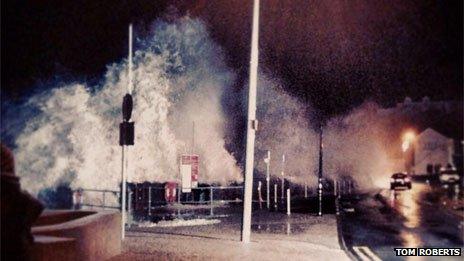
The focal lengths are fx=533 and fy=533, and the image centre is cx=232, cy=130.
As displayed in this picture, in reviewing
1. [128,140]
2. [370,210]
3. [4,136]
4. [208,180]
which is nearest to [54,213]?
[128,140]

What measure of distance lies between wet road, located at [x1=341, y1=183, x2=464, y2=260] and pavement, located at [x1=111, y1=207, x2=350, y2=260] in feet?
2.70

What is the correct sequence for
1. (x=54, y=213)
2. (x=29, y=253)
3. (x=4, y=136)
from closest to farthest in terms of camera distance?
(x=29, y=253) → (x=54, y=213) → (x=4, y=136)

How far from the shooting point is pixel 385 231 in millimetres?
16281

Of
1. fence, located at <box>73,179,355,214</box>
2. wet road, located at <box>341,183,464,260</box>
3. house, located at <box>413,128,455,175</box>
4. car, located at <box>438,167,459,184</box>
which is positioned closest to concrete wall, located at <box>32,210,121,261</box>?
wet road, located at <box>341,183,464,260</box>

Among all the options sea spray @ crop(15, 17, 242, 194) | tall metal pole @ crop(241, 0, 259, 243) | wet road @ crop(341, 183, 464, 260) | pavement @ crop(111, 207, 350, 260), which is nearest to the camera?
pavement @ crop(111, 207, 350, 260)

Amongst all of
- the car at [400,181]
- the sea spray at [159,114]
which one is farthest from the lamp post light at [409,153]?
the sea spray at [159,114]

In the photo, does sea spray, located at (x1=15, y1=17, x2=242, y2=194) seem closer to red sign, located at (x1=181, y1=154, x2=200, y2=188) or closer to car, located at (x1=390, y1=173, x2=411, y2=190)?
red sign, located at (x1=181, y1=154, x2=200, y2=188)

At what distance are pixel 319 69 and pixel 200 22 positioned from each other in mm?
7961

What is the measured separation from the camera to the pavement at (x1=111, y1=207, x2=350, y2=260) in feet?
35.5

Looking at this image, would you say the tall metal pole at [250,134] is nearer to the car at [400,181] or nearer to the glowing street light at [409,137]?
the car at [400,181]

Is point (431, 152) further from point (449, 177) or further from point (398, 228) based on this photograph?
point (398, 228)

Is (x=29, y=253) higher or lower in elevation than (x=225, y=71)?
lower

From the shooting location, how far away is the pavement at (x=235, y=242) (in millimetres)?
10828

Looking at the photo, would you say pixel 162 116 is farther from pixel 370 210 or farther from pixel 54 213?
pixel 54 213
